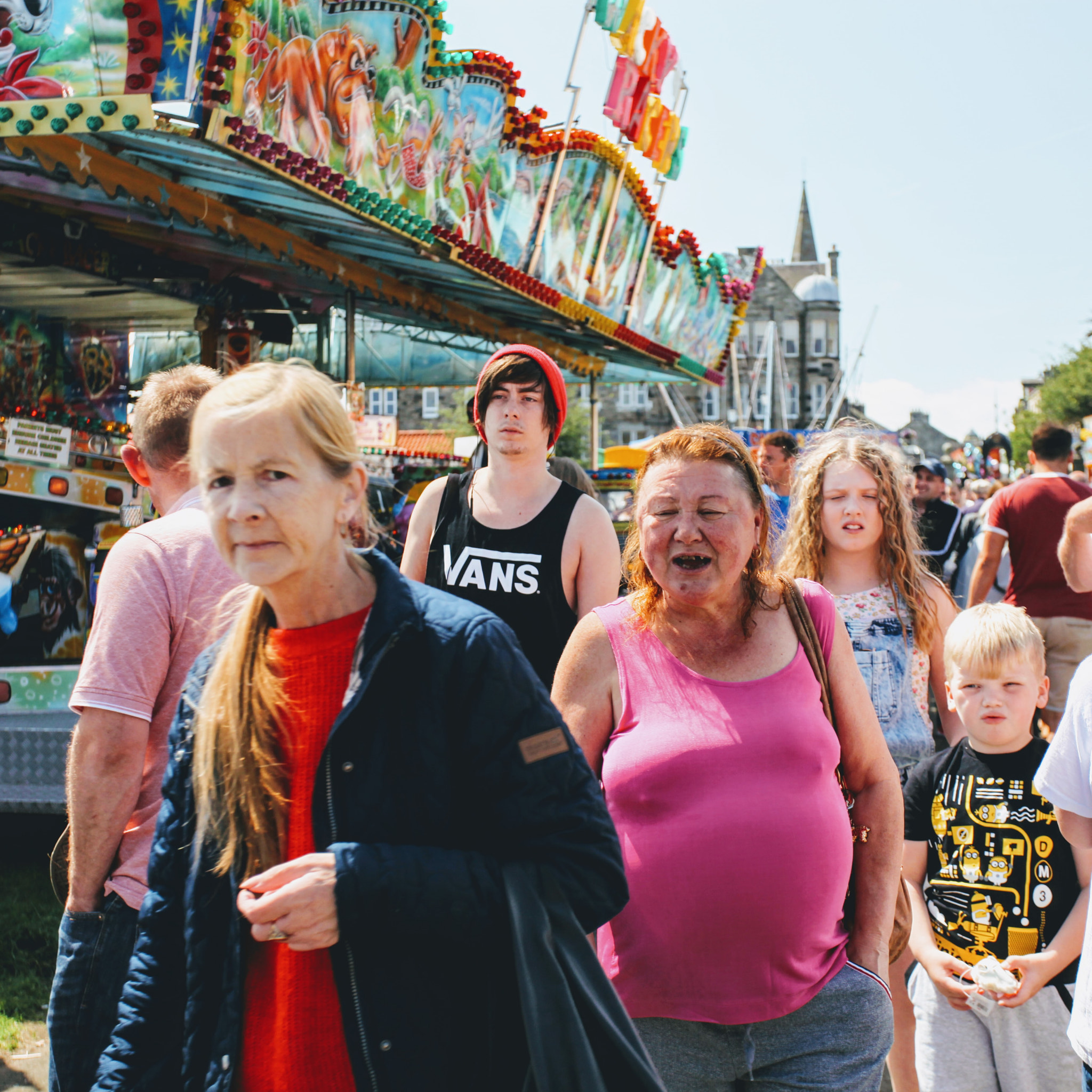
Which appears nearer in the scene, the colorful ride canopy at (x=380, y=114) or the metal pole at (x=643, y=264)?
the colorful ride canopy at (x=380, y=114)

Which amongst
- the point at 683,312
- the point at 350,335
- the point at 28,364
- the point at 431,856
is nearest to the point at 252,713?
the point at 431,856

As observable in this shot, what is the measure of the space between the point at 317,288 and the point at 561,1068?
9.48 meters

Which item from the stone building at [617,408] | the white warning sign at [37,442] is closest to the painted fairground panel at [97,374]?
the white warning sign at [37,442]

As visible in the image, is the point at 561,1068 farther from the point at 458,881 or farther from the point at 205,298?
the point at 205,298

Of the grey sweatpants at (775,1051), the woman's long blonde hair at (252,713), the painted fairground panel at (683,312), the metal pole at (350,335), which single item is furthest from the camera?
the painted fairground panel at (683,312)

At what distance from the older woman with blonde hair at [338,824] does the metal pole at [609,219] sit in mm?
11395

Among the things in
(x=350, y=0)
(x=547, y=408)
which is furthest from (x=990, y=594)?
(x=350, y=0)

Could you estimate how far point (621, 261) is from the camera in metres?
13.4

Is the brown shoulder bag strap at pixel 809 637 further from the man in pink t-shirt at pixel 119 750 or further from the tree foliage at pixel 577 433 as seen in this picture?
the tree foliage at pixel 577 433

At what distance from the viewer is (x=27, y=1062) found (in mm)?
3592

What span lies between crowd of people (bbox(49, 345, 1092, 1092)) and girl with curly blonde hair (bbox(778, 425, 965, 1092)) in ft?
0.04

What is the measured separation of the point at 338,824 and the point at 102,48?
16.2 ft

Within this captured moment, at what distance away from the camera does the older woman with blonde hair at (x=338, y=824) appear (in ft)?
4.65

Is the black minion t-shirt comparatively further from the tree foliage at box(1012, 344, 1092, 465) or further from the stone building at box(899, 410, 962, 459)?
the stone building at box(899, 410, 962, 459)
